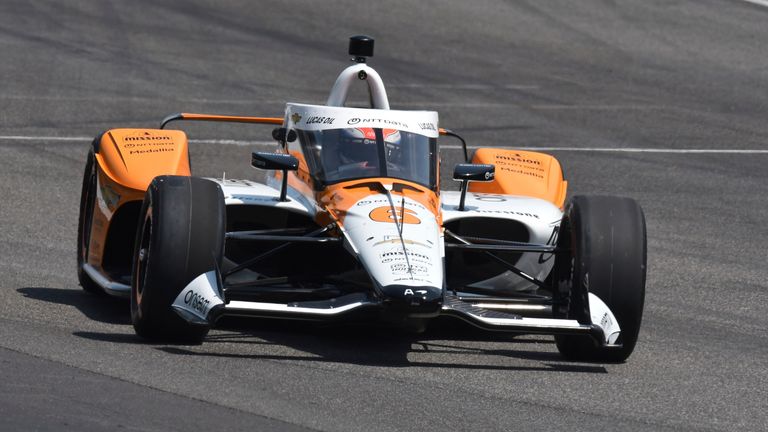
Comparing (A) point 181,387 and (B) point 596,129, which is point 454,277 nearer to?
(A) point 181,387

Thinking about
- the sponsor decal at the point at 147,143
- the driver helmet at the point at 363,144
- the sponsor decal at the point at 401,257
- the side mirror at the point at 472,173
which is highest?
the driver helmet at the point at 363,144

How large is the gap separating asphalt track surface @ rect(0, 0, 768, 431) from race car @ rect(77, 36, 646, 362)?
26 cm

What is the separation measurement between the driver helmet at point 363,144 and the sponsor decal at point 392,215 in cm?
71

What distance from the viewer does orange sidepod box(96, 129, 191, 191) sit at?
10773 mm

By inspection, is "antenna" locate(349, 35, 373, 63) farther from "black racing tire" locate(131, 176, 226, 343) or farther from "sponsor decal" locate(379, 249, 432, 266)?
"sponsor decal" locate(379, 249, 432, 266)

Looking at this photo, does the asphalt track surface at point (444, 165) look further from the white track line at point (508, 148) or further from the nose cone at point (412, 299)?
the nose cone at point (412, 299)

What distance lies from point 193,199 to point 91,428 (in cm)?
234

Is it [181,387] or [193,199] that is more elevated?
[193,199]

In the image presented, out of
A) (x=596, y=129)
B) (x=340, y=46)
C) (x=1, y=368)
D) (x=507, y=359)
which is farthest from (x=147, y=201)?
(x=340, y=46)

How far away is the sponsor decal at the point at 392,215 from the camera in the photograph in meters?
9.54

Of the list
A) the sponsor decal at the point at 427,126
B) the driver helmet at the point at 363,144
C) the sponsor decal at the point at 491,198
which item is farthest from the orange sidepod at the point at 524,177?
the driver helmet at the point at 363,144

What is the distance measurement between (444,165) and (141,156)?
694cm

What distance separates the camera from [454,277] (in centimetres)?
1074

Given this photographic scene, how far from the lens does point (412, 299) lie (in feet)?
28.4
